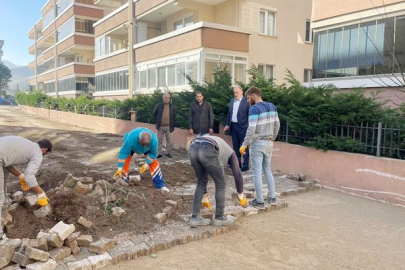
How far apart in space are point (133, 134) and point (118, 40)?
2210 cm

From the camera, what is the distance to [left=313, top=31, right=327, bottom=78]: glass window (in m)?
13.8

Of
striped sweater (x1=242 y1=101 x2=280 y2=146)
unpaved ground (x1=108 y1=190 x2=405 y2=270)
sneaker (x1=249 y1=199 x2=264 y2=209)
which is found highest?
striped sweater (x1=242 y1=101 x2=280 y2=146)

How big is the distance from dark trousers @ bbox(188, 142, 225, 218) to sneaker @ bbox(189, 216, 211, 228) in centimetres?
6

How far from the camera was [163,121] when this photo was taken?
9.69m

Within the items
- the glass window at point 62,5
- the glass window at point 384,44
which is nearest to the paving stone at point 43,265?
the glass window at point 384,44

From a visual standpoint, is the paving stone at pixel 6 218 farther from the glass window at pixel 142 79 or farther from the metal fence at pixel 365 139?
the glass window at pixel 142 79

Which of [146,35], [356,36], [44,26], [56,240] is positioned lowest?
[56,240]

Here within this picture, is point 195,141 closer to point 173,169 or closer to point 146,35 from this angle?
point 173,169

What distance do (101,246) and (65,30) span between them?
122ft

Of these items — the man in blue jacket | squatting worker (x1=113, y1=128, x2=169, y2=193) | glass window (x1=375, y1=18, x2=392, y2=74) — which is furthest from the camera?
glass window (x1=375, y1=18, x2=392, y2=74)

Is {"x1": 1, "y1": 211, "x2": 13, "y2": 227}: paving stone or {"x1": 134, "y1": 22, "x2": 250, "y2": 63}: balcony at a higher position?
{"x1": 134, "y1": 22, "x2": 250, "y2": 63}: balcony

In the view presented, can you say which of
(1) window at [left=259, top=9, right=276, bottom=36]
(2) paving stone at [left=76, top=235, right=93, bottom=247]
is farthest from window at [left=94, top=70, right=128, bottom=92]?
(2) paving stone at [left=76, top=235, right=93, bottom=247]

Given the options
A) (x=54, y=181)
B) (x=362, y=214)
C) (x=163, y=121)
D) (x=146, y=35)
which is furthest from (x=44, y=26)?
(x=362, y=214)

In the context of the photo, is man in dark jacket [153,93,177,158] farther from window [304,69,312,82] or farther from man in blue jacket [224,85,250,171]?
window [304,69,312,82]
